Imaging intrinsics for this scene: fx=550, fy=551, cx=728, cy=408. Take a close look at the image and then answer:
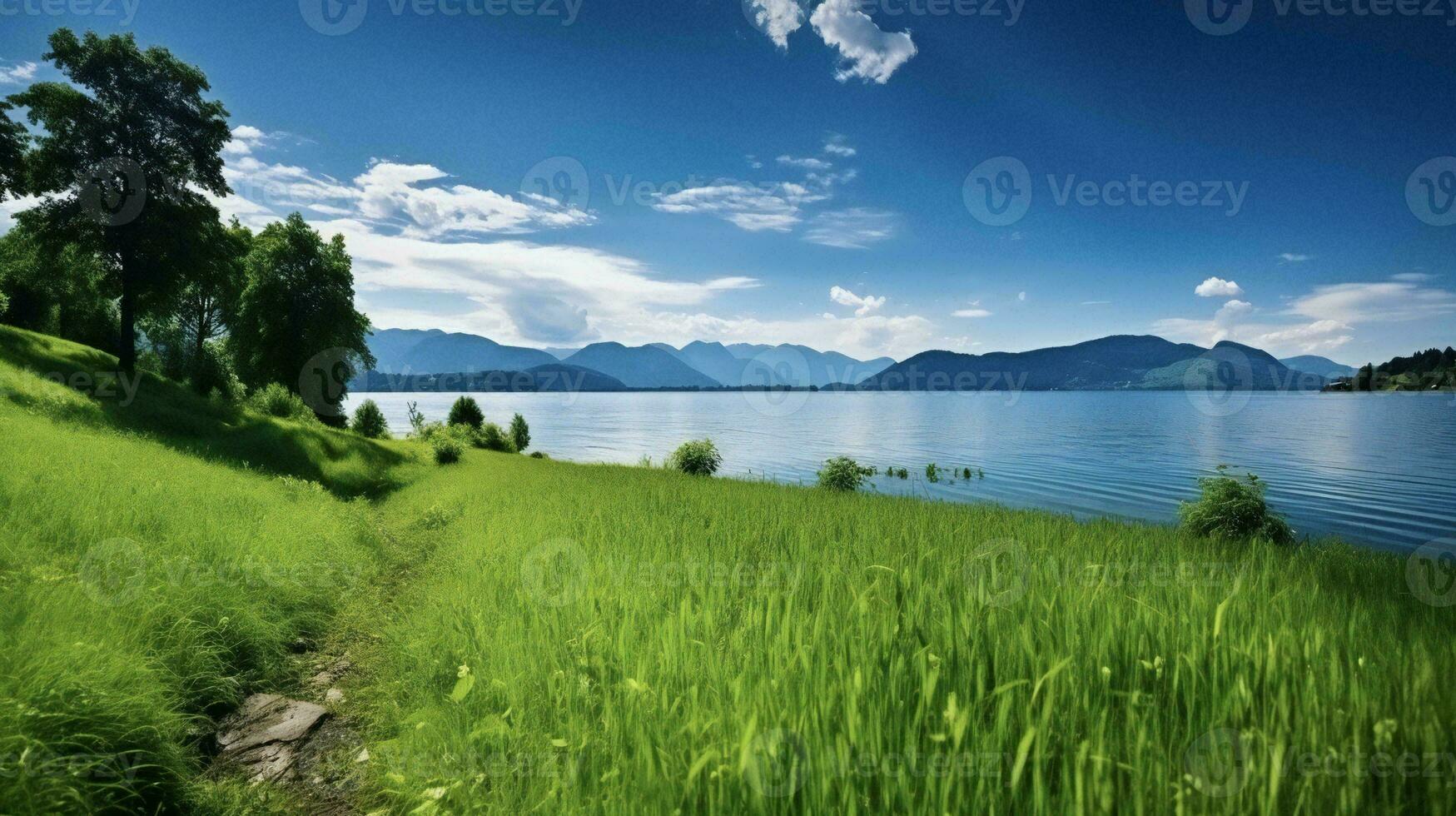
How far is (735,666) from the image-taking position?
Result: 3.80 meters

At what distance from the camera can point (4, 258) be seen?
3747 cm

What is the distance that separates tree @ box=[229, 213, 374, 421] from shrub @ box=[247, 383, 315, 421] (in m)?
3.55

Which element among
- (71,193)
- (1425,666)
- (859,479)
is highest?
(71,193)

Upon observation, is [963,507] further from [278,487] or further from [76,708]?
[278,487]

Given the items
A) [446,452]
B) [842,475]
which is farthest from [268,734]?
[446,452]

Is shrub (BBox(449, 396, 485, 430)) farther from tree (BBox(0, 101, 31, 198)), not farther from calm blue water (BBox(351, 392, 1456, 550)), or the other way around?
tree (BBox(0, 101, 31, 198))

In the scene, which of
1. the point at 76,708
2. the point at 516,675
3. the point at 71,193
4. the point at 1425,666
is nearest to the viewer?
the point at 1425,666

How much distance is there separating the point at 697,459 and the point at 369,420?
93.1 feet

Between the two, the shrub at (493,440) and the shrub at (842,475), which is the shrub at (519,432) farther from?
the shrub at (842,475)

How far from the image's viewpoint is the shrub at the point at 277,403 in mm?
28953

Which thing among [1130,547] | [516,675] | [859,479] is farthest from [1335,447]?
[516,675]

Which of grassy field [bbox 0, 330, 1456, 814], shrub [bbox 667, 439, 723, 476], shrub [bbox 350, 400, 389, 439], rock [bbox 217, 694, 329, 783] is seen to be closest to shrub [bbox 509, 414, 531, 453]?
shrub [bbox 350, 400, 389, 439]

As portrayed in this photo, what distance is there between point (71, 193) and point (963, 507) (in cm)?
3296

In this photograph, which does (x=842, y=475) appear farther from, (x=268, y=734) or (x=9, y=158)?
(x=9, y=158)
